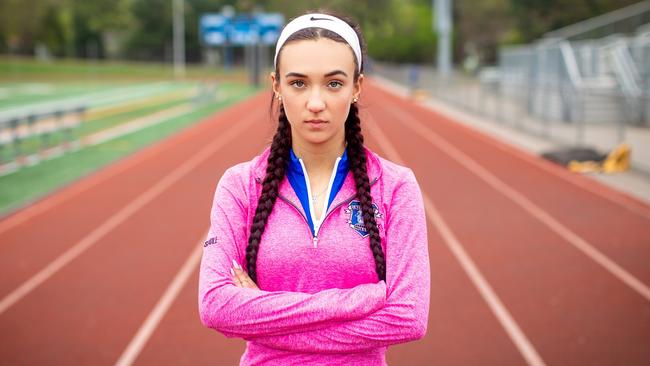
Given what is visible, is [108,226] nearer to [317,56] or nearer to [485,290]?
[485,290]

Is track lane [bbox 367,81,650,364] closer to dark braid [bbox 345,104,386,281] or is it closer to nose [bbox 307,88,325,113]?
dark braid [bbox 345,104,386,281]

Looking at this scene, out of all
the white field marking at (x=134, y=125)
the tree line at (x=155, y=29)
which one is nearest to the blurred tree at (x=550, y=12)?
the tree line at (x=155, y=29)

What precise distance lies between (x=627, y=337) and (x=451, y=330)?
4.12 ft

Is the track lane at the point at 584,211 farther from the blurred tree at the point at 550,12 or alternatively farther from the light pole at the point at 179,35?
the light pole at the point at 179,35

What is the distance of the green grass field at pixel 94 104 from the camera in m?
14.1

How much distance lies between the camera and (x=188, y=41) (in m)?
77.6

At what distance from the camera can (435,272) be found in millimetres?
7762

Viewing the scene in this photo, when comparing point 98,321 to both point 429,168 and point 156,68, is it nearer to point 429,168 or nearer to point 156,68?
point 429,168

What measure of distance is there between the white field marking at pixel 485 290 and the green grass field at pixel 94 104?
226 inches

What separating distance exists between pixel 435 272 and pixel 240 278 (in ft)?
19.7

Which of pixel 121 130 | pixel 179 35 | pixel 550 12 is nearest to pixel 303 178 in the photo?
pixel 121 130

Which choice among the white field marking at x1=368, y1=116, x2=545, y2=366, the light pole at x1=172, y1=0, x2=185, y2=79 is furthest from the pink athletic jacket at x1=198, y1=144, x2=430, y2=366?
the light pole at x1=172, y1=0, x2=185, y2=79

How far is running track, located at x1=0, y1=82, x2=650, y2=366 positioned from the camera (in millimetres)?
5758

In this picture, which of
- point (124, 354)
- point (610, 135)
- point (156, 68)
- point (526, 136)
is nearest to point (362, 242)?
point (124, 354)
